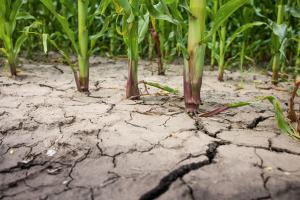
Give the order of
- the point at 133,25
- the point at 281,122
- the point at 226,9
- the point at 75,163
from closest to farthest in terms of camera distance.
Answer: the point at 75,163
the point at 281,122
the point at 226,9
the point at 133,25

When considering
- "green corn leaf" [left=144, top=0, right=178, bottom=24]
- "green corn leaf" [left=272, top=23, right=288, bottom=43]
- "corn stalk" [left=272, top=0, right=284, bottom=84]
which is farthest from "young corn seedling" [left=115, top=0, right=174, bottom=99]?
"corn stalk" [left=272, top=0, right=284, bottom=84]

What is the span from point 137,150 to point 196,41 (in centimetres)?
67

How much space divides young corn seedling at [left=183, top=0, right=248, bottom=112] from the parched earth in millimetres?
128

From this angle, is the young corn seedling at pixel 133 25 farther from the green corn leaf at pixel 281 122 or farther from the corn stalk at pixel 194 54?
the green corn leaf at pixel 281 122

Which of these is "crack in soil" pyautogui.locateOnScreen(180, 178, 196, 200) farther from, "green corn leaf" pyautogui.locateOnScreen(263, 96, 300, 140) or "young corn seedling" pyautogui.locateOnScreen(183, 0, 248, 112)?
"young corn seedling" pyautogui.locateOnScreen(183, 0, 248, 112)

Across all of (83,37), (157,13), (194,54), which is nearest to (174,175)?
(194,54)

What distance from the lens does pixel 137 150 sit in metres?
1.56

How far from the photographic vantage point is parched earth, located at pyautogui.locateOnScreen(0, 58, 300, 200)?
1285mm

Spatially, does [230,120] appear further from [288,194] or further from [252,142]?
[288,194]

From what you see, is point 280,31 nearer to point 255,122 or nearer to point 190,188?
point 255,122

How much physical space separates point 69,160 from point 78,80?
1002 mm

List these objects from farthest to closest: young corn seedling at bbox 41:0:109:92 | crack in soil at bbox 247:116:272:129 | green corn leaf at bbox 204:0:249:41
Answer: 1. young corn seedling at bbox 41:0:109:92
2. crack in soil at bbox 247:116:272:129
3. green corn leaf at bbox 204:0:249:41

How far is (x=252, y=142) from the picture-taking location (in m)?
1.64

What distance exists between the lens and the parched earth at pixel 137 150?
4.22 feet
